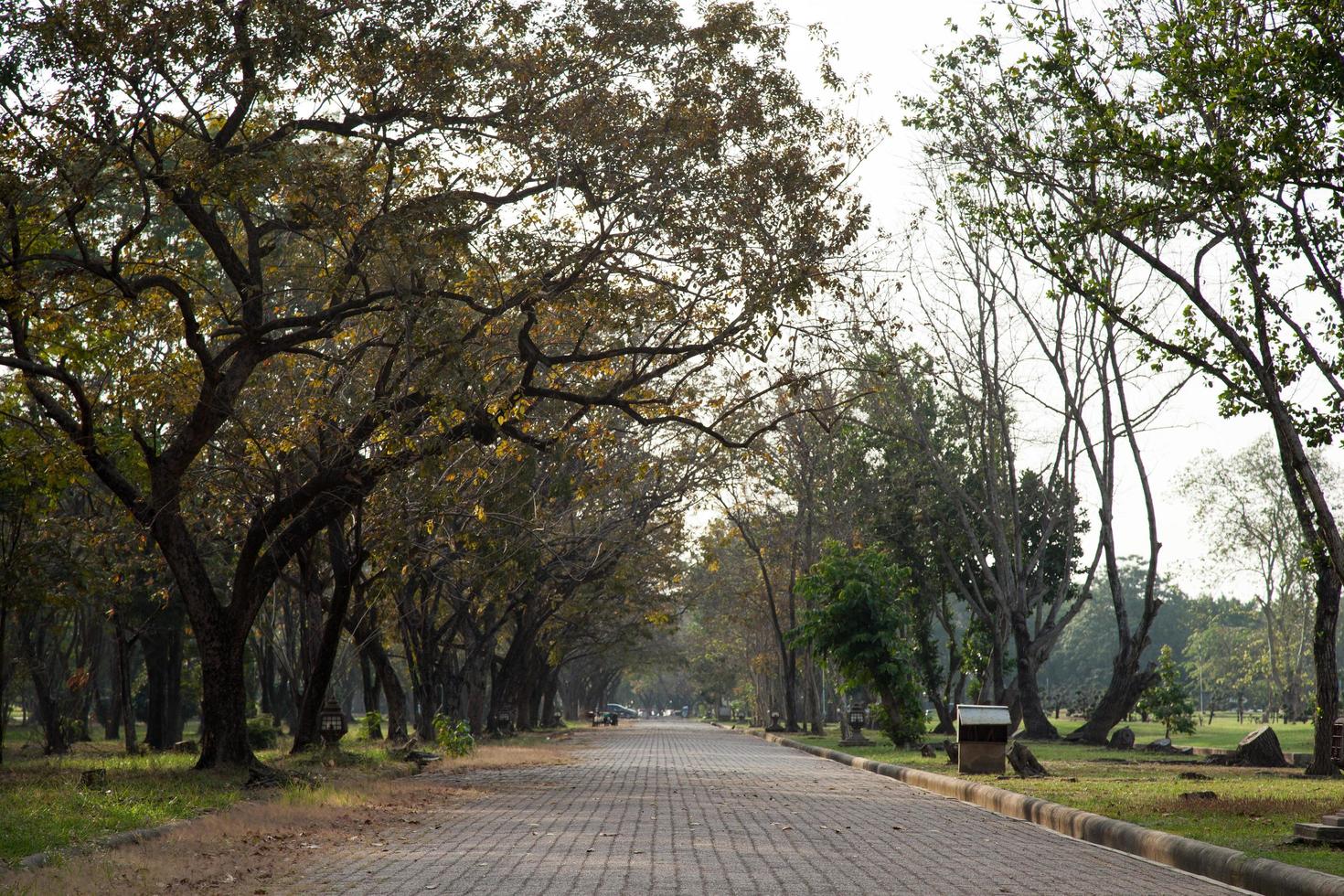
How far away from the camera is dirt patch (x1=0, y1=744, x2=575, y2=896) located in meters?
7.88

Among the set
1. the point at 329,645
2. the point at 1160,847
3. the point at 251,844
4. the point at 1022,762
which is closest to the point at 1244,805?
the point at 1160,847

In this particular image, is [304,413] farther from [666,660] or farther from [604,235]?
[666,660]

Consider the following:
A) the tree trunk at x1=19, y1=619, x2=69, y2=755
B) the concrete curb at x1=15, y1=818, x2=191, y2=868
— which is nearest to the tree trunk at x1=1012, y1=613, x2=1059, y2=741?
the concrete curb at x1=15, y1=818, x2=191, y2=868

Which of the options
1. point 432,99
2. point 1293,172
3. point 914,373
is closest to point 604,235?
point 432,99

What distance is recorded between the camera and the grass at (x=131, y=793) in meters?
10.1

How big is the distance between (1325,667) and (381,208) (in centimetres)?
1502

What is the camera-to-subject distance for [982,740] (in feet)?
61.0

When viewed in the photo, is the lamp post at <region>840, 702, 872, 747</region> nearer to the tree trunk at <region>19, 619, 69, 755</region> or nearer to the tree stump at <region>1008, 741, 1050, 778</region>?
the tree stump at <region>1008, 741, 1050, 778</region>

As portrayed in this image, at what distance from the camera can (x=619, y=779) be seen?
20281 millimetres

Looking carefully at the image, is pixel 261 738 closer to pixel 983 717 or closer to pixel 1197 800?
pixel 983 717

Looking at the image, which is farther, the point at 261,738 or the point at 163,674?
the point at 163,674

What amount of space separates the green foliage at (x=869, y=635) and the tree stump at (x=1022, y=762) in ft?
26.7

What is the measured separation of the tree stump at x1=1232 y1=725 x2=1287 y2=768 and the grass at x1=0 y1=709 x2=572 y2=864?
1359 cm

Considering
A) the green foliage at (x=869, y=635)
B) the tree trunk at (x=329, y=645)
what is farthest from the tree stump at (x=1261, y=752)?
the tree trunk at (x=329, y=645)
